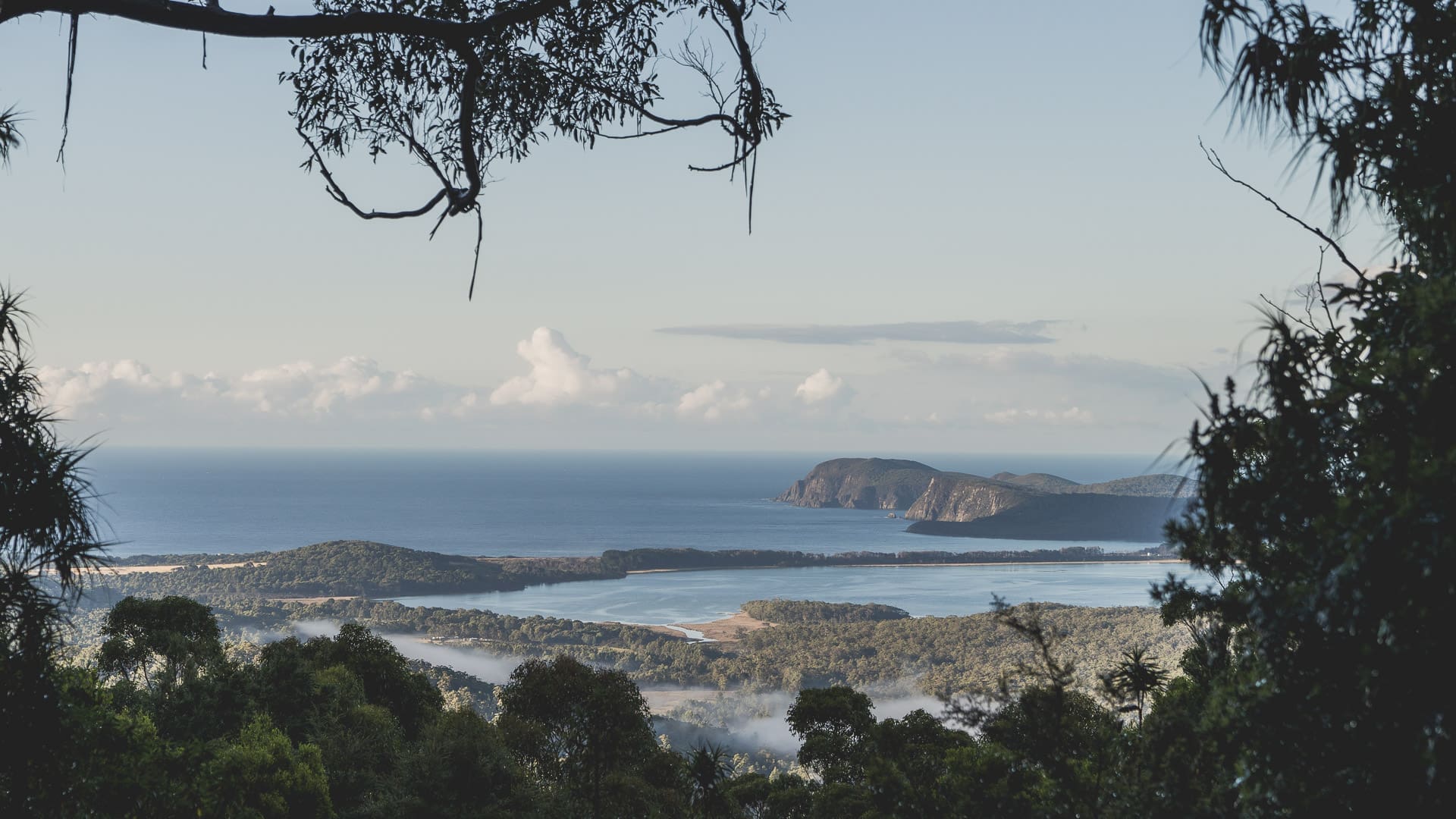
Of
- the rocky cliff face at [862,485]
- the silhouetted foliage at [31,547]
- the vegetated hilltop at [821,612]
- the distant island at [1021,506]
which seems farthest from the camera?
the rocky cliff face at [862,485]

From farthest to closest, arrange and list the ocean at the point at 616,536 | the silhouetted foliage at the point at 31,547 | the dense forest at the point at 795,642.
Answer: the ocean at the point at 616,536
the dense forest at the point at 795,642
the silhouetted foliage at the point at 31,547

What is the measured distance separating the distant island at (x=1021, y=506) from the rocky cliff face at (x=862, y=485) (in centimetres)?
21

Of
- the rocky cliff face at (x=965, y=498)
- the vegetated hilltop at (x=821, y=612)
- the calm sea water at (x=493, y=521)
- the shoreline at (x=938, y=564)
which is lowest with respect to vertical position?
the vegetated hilltop at (x=821, y=612)

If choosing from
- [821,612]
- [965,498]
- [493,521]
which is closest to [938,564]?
[821,612]

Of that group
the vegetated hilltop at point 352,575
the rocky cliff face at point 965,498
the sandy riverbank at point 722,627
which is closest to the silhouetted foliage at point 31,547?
the sandy riverbank at point 722,627

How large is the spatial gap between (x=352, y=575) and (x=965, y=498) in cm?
8137

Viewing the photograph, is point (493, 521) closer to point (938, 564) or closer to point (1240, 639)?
point (938, 564)

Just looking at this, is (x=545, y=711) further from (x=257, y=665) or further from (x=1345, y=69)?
(x=1345, y=69)

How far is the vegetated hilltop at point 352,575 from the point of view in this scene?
262ft

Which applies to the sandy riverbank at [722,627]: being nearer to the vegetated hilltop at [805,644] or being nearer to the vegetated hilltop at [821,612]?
the vegetated hilltop at [821,612]

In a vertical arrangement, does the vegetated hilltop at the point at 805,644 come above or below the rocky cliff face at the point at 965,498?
below

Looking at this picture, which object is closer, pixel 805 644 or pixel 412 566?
pixel 805 644

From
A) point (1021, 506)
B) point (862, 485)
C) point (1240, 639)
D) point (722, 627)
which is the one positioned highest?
point (1240, 639)

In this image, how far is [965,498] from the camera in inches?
5453
